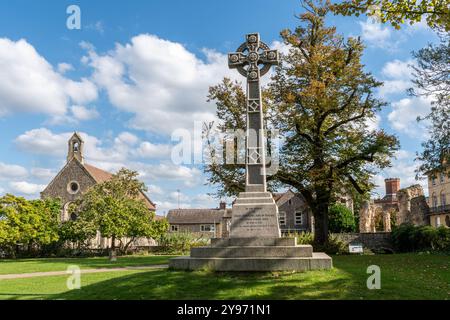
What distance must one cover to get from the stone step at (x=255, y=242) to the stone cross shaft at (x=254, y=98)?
5.44 ft

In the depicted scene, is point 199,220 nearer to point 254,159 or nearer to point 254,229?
point 254,159

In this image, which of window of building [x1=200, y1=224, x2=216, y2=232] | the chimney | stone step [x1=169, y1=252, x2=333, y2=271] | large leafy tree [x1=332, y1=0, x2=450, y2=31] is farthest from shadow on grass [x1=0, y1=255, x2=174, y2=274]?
the chimney

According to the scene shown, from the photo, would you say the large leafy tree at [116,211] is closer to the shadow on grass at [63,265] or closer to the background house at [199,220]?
the shadow on grass at [63,265]

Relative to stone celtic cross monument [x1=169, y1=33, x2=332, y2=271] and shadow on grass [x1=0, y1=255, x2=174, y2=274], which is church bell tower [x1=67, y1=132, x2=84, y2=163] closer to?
shadow on grass [x1=0, y1=255, x2=174, y2=274]

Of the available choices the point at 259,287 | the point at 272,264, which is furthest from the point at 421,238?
the point at 259,287

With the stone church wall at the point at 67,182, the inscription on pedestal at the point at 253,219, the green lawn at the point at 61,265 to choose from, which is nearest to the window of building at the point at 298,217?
the stone church wall at the point at 67,182

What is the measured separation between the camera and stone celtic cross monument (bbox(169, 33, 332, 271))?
9656 millimetres

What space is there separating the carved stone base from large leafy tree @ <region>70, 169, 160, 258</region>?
16784 millimetres

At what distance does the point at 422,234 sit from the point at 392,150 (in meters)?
7.42

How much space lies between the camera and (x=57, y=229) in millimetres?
34094

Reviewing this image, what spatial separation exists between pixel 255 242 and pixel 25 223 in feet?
89.1

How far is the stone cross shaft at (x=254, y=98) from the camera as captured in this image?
11.9m

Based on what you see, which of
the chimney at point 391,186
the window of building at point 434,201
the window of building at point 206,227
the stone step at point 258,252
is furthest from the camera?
the chimney at point 391,186

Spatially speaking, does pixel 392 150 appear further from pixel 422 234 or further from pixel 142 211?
pixel 142 211
